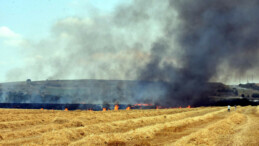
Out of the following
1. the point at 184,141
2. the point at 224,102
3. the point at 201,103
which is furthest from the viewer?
the point at 224,102

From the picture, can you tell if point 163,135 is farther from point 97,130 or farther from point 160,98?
point 160,98

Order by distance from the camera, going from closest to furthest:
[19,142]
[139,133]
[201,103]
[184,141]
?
1. [184,141]
2. [19,142]
3. [139,133]
4. [201,103]

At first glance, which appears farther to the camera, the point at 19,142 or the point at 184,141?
the point at 19,142

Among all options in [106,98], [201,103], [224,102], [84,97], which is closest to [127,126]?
[201,103]

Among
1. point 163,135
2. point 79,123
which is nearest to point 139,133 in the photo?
point 163,135

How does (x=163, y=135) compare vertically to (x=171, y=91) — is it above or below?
below

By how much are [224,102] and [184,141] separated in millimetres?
116255

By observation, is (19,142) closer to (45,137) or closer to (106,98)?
(45,137)

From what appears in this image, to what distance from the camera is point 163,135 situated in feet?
106

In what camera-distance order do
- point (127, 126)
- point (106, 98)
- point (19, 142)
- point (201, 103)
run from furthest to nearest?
point (106, 98) → point (201, 103) → point (127, 126) → point (19, 142)

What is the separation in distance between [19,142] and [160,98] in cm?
10592

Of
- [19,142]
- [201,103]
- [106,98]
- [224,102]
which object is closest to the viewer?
[19,142]

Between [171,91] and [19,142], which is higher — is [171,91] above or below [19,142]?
above

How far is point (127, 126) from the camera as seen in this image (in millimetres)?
38562
